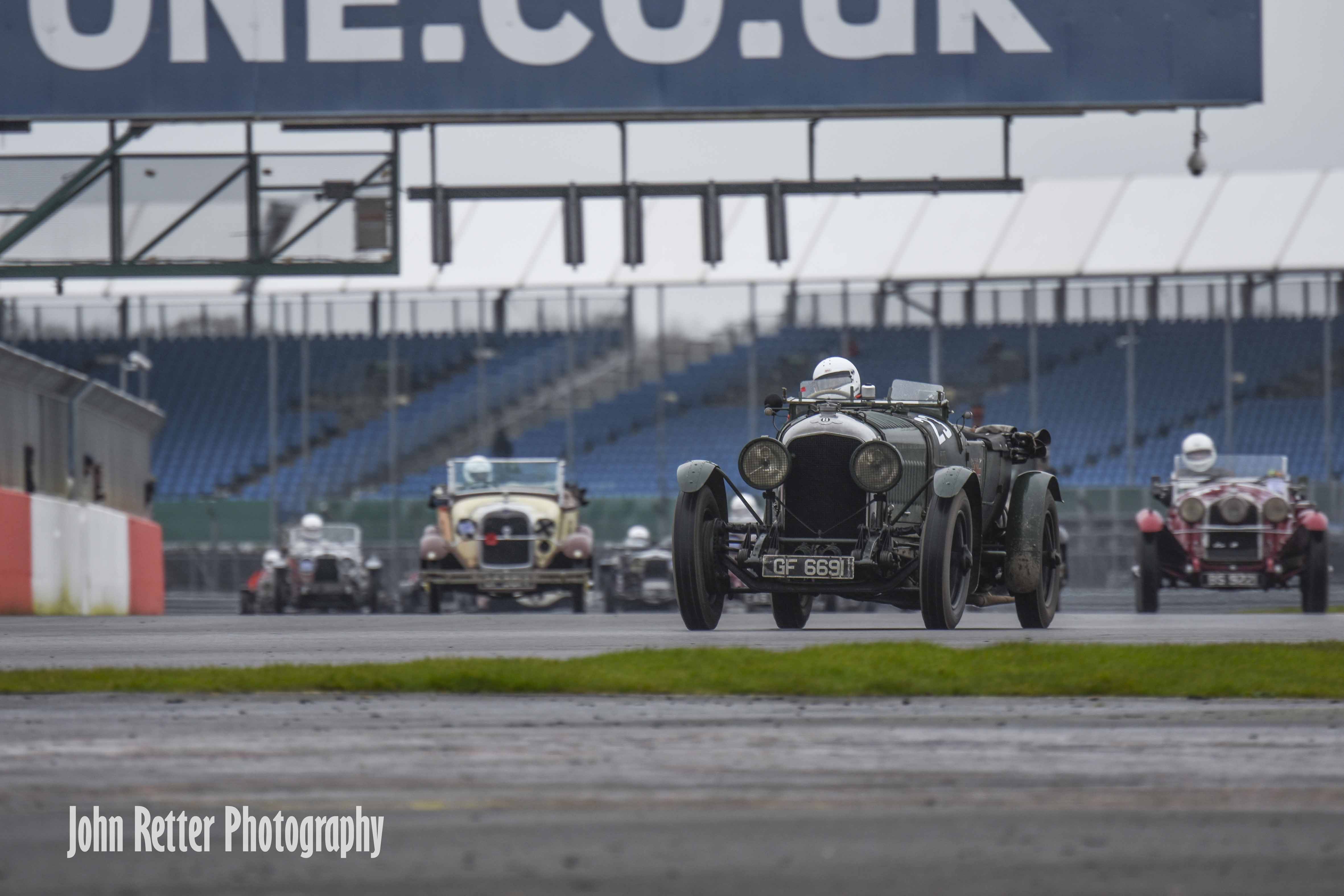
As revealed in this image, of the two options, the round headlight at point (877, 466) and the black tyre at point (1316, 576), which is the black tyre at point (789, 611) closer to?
the round headlight at point (877, 466)

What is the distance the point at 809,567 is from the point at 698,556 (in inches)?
27.5

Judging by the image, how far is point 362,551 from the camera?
1467 inches

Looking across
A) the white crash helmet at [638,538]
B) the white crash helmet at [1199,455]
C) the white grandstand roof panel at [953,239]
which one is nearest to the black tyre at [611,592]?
the white crash helmet at [638,538]

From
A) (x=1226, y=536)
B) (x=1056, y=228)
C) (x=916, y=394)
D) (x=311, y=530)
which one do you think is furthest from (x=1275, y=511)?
(x=1056, y=228)

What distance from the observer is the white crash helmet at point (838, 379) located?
14117 millimetres

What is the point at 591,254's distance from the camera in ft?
156

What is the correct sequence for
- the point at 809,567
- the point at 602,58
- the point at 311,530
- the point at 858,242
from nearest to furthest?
the point at 809,567, the point at 602,58, the point at 311,530, the point at 858,242

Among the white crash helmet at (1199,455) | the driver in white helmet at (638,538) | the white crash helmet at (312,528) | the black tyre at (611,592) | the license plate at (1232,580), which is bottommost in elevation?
the black tyre at (611,592)

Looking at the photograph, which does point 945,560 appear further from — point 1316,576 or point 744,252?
point 744,252

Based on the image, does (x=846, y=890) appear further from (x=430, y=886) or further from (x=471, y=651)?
(x=471, y=651)

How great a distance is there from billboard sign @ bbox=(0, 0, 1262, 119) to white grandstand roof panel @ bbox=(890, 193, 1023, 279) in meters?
26.1

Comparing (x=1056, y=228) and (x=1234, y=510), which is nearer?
(x=1234, y=510)

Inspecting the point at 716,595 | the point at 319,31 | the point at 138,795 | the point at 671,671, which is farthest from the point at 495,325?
the point at 138,795

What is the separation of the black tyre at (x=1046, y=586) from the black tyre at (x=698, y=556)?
6.95 feet
